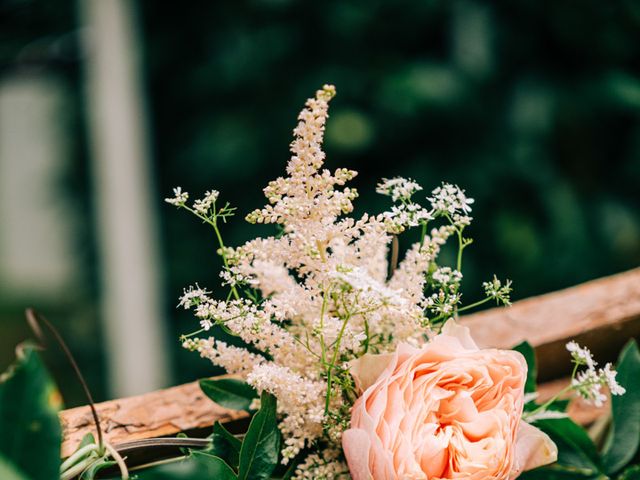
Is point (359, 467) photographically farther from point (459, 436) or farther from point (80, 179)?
point (80, 179)

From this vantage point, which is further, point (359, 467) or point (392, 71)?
point (392, 71)

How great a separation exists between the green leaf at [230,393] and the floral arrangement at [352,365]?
3 centimetres

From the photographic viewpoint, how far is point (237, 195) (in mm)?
1442

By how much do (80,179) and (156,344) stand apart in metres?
0.49

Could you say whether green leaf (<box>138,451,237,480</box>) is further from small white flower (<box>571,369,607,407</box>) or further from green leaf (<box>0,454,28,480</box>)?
small white flower (<box>571,369,607,407</box>)

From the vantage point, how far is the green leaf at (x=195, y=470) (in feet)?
0.99

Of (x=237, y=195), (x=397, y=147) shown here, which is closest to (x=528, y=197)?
(x=397, y=147)

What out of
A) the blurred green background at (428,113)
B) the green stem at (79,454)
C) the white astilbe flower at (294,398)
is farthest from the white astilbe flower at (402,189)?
the blurred green background at (428,113)

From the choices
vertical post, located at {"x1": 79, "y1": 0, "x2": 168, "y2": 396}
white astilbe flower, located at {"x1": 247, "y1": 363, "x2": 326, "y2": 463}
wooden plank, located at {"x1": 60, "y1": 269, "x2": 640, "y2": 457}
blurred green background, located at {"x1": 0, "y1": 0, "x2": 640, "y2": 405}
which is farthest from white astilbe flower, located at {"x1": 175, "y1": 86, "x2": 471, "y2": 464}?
vertical post, located at {"x1": 79, "y1": 0, "x2": 168, "y2": 396}

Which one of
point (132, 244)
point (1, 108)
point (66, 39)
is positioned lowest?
point (132, 244)

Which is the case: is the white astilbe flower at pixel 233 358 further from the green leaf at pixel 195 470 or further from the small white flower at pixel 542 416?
the small white flower at pixel 542 416

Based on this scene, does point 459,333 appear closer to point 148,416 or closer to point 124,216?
point 148,416

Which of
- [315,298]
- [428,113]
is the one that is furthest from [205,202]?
[428,113]

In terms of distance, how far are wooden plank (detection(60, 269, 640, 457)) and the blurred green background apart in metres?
0.78
